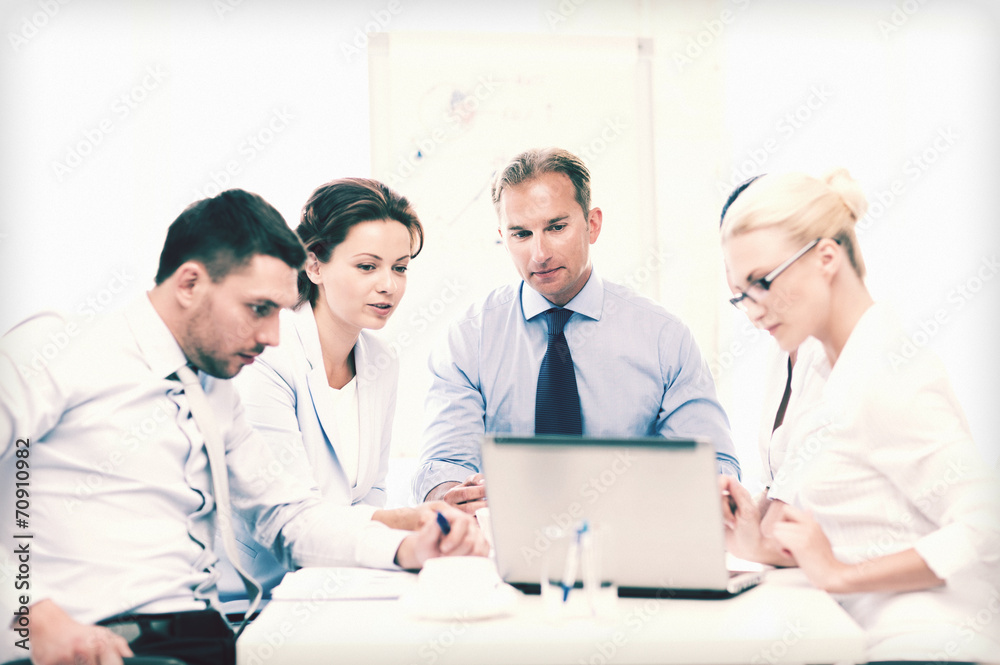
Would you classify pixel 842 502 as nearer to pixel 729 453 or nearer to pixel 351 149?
pixel 729 453

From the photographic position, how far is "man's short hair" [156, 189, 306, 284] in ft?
4.95

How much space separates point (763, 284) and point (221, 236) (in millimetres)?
1060

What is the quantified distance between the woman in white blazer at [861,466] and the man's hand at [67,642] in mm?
1082

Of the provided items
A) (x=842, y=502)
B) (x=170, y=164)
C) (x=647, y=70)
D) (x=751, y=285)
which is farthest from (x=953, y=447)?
(x=170, y=164)

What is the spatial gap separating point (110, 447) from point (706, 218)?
250 centimetres

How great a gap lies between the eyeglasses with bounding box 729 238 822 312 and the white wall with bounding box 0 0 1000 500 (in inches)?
65.9

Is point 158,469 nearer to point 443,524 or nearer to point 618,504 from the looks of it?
point 443,524

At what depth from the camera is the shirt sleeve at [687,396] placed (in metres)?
2.36

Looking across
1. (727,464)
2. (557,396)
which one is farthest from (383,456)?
(727,464)

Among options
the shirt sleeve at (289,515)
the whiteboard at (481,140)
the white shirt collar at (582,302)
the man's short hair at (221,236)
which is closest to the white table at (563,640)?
the shirt sleeve at (289,515)

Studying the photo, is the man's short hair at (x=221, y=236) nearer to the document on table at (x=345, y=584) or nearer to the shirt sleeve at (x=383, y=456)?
the document on table at (x=345, y=584)

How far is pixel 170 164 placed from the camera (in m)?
3.07

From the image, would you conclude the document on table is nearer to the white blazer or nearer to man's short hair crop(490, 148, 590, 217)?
the white blazer

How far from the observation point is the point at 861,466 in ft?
4.75
